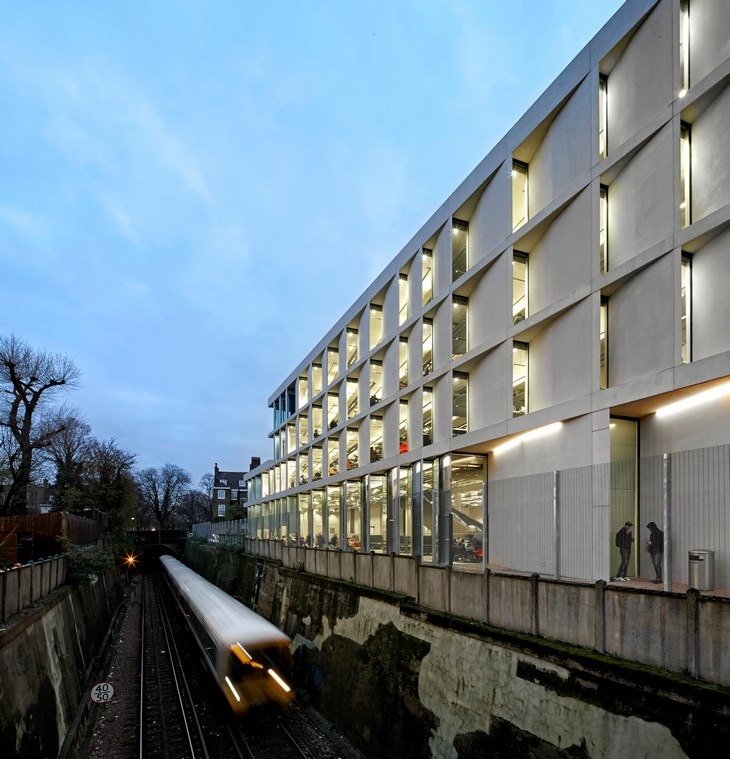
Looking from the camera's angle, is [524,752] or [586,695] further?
[524,752]

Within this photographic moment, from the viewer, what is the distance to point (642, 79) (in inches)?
534

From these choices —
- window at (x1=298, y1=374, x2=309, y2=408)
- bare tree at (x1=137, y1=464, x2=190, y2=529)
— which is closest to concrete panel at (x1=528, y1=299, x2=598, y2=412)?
window at (x1=298, y1=374, x2=309, y2=408)

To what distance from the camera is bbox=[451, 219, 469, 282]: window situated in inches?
840

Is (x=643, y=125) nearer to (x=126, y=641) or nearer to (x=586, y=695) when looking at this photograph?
(x=586, y=695)

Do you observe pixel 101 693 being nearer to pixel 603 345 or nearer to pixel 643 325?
pixel 603 345

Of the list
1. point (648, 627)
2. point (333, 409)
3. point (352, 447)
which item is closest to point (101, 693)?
point (648, 627)

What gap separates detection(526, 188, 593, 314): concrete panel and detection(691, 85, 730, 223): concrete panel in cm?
286

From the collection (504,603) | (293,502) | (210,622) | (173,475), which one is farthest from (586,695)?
(173,475)

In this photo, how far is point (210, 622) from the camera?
16641 mm

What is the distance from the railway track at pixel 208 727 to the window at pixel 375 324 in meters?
17.5

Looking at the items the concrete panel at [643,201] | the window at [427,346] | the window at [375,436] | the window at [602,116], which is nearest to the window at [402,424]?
the window at [427,346]

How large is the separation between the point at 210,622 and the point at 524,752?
10.8 metres

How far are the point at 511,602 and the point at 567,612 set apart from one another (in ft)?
4.83

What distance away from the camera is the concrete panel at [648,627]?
7.27 m
